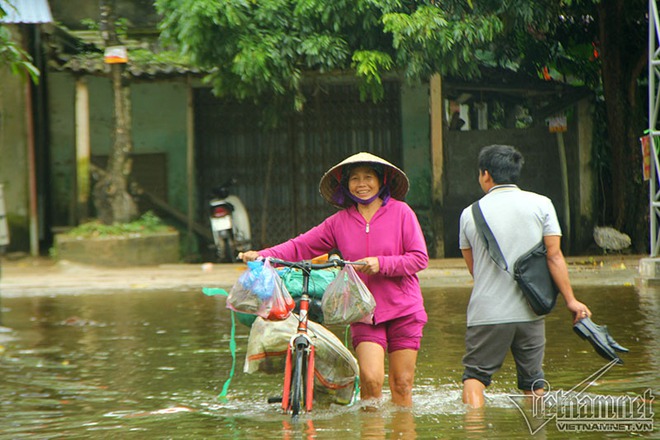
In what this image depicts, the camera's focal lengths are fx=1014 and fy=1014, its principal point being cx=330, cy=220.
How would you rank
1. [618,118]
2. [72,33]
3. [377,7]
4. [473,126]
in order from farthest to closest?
1. [473,126]
2. [72,33]
3. [618,118]
4. [377,7]

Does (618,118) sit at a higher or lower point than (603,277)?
higher

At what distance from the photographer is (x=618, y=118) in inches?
665

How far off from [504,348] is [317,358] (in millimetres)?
1183

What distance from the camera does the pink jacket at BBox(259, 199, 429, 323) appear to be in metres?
6.07

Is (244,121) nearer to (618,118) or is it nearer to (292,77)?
(292,77)

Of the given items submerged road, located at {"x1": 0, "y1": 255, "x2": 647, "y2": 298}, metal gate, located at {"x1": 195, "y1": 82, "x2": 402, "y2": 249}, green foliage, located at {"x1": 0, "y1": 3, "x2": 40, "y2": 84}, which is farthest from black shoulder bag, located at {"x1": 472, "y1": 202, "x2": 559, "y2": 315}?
metal gate, located at {"x1": 195, "y1": 82, "x2": 402, "y2": 249}

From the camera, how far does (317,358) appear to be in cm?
627

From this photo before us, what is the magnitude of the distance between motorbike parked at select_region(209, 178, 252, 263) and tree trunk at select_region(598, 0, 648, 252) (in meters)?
6.34

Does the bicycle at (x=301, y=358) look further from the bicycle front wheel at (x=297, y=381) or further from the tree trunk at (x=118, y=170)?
the tree trunk at (x=118, y=170)

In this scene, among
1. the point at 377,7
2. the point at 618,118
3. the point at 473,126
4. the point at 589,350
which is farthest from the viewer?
the point at 473,126

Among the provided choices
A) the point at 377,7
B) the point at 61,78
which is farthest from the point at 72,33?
the point at 377,7

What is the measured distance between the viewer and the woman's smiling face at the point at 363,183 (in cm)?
622

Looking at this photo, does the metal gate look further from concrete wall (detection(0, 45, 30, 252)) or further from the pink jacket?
A: the pink jacket

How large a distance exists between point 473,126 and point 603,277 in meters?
6.35
